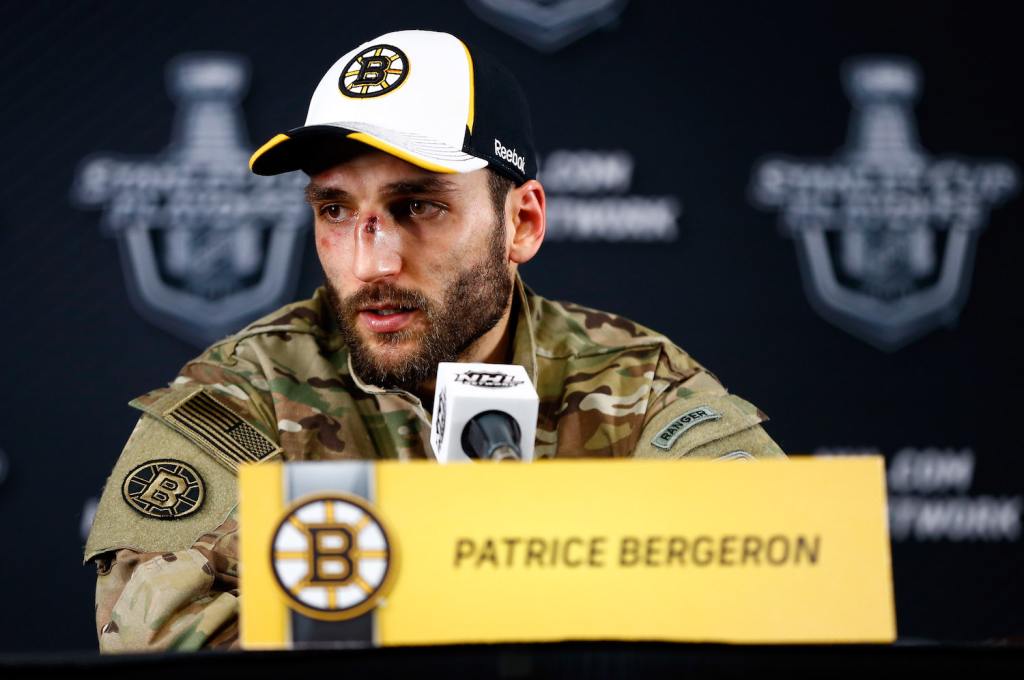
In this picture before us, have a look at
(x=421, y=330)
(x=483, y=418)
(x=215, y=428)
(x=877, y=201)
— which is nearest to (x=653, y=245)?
(x=877, y=201)

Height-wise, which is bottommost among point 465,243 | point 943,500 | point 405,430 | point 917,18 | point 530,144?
point 943,500

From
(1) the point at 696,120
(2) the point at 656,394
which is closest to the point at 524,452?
(2) the point at 656,394

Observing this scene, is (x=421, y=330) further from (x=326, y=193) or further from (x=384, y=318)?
(x=326, y=193)

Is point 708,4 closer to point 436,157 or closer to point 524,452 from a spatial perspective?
point 436,157

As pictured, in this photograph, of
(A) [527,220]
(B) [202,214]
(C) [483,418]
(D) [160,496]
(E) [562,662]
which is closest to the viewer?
(E) [562,662]

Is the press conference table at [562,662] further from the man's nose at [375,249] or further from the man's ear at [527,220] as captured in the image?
the man's ear at [527,220]

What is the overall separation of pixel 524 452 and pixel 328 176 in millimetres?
553

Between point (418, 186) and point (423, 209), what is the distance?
0.04 m

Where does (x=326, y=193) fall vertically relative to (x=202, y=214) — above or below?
below

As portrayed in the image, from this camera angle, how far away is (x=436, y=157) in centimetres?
123

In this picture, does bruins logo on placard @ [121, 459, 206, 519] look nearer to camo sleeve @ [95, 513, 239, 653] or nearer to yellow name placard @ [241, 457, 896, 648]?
camo sleeve @ [95, 513, 239, 653]

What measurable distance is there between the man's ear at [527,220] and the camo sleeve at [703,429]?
0.26m

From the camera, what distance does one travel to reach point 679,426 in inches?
52.1

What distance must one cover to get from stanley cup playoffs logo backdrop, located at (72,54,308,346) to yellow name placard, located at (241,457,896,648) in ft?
4.97
